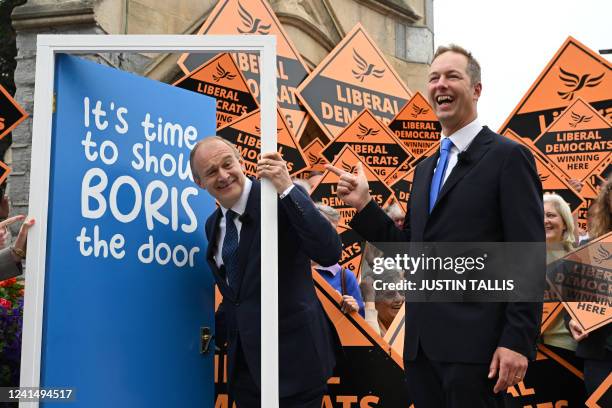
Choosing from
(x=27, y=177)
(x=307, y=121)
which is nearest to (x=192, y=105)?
(x=27, y=177)

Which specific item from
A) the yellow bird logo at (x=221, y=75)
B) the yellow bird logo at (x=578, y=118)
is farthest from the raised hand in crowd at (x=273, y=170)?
the yellow bird logo at (x=578, y=118)

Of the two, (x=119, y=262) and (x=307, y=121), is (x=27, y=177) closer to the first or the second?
(x=307, y=121)

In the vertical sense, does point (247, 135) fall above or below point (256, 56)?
below

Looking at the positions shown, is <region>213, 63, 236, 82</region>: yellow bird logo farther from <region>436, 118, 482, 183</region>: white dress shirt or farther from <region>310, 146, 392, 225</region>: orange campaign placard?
<region>436, 118, 482, 183</region>: white dress shirt

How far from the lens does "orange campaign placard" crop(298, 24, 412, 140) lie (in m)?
8.34

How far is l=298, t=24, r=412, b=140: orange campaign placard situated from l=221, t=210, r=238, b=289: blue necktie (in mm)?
5242

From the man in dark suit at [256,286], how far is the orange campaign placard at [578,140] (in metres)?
4.51

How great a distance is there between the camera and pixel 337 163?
19.4 feet

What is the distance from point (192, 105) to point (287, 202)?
86 centimetres

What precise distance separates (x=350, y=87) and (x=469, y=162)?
6581 mm

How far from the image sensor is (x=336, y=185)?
5879 millimetres

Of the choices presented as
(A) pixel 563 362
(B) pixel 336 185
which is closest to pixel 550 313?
(A) pixel 563 362

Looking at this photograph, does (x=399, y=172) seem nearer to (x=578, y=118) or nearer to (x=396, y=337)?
(x=578, y=118)

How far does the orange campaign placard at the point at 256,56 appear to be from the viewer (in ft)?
26.3
